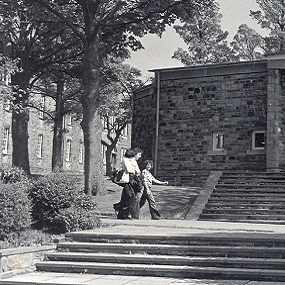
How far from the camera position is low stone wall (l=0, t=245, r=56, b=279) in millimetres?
10133

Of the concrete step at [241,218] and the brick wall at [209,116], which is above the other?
the brick wall at [209,116]

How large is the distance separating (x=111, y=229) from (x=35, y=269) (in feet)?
8.33

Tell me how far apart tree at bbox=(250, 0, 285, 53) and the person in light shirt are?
28157mm

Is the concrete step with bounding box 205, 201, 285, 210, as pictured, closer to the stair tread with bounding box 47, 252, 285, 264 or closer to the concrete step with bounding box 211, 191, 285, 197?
the concrete step with bounding box 211, 191, 285, 197

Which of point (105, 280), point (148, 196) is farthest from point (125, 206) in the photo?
point (105, 280)

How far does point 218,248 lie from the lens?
1079 centimetres

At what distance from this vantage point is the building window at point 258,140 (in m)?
26.9

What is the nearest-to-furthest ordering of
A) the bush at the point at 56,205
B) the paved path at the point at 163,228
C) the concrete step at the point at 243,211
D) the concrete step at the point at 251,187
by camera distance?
the paved path at the point at 163,228 → the bush at the point at 56,205 → the concrete step at the point at 243,211 → the concrete step at the point at 251,187

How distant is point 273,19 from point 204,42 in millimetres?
6198

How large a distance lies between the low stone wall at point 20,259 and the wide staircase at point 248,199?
7.85m

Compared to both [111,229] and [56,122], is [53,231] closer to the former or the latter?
[111,229]

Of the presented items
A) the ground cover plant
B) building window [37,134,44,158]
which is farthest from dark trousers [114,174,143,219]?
building window [37,134,44,158]

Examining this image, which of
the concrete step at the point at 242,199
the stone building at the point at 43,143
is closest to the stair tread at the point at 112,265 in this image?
the concrete step at the point at 242,199

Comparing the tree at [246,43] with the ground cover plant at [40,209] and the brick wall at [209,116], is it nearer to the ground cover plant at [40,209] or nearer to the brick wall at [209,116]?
the brick wall at [209,116]
